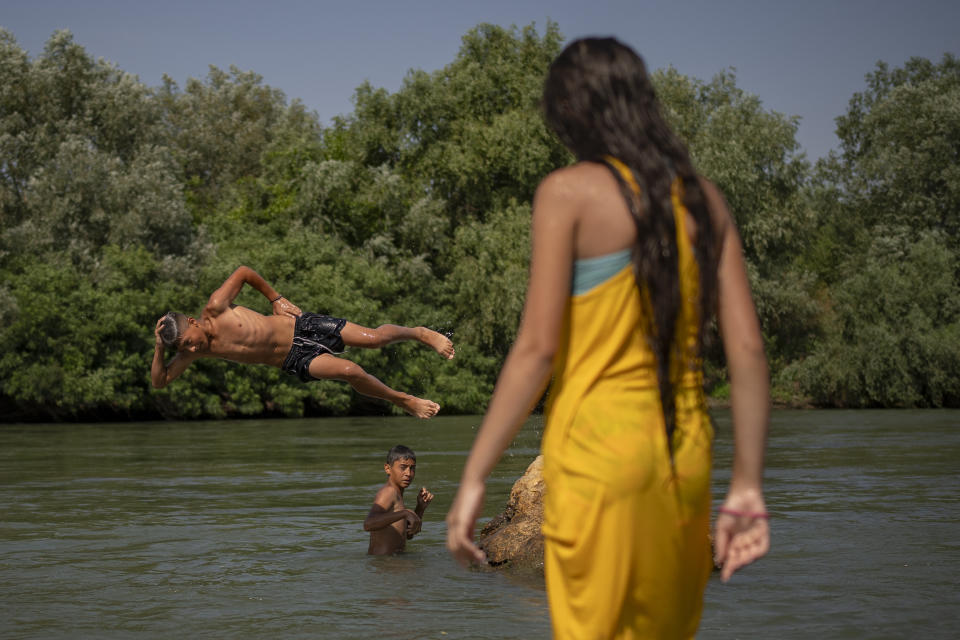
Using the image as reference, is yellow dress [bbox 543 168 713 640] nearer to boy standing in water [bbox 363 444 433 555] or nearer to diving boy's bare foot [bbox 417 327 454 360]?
diving boy's bare foot [bbox 417 327 454 360]

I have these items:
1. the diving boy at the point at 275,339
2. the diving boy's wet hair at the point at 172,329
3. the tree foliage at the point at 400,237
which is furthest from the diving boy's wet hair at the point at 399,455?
the tree foliage at the point at 400,237

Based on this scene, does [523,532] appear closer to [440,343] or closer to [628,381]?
[440,343]

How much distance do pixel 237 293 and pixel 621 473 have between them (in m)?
6.85

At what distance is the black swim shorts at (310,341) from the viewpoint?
9.75 meters

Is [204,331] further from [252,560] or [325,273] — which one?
[325,273]

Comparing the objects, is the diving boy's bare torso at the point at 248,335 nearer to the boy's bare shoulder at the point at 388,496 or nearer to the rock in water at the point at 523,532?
the boy's bare shoulder at the point at 388,496

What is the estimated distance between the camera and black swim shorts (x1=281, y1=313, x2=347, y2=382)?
9.75m

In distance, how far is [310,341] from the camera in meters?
9.84

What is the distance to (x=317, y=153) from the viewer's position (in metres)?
53.6

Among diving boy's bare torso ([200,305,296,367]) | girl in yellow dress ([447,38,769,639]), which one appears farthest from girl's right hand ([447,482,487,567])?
diving boy's bare torso ([200,305,296,367])

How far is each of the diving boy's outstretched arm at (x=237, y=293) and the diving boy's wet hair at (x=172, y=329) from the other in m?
0.22

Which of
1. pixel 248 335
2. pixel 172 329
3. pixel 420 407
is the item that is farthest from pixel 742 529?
pixel 248 335

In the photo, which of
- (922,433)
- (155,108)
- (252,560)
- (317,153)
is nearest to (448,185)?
(317,153)

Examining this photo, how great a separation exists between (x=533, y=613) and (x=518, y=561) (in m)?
1.62
